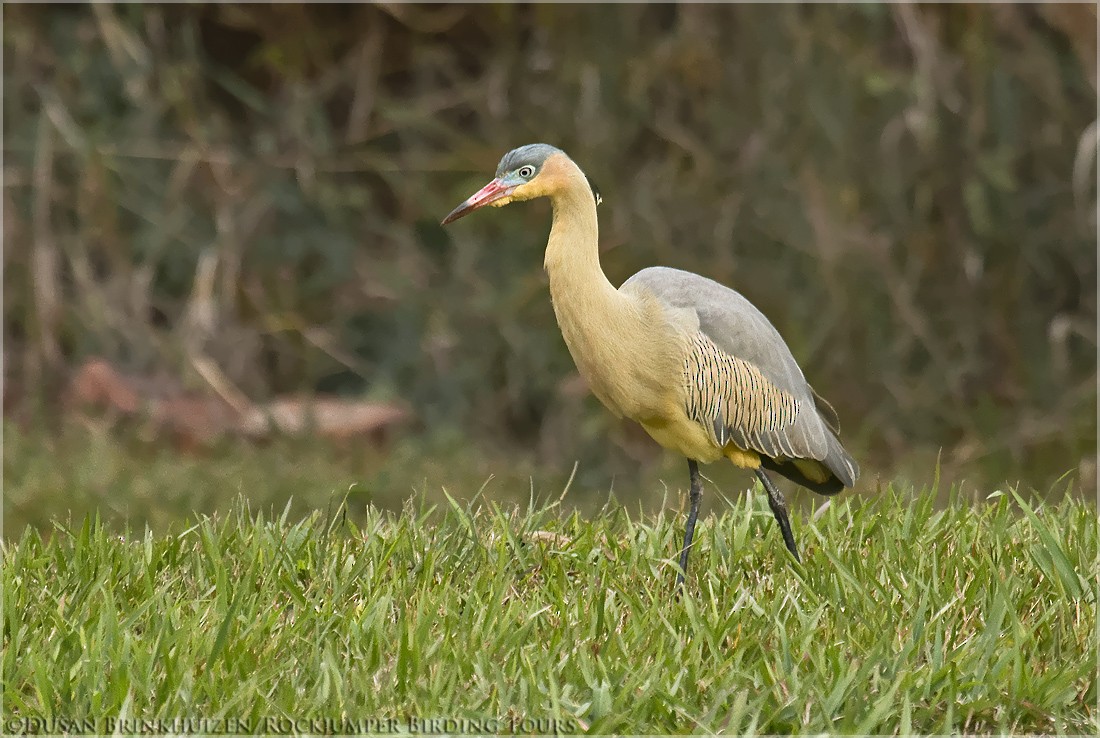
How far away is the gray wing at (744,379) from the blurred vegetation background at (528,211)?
2.52 meters

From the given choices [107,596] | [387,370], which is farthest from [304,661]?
[387,370]

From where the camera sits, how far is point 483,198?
151 inches

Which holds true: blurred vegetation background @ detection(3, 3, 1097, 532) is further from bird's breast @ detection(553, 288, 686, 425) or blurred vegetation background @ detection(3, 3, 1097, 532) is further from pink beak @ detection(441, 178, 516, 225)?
pink beak @ detection(441, 178, 516, 225)

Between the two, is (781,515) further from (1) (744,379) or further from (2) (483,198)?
(2) (483,198)

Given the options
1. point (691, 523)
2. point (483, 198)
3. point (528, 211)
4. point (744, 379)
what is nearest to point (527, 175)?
point (483, 198)

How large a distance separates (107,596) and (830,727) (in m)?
1.65

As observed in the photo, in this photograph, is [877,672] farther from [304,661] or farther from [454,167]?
[454,167]

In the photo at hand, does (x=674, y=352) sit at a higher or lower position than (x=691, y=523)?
higher

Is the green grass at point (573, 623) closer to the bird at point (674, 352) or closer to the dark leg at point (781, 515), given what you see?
the dark leg at point (781, 515)

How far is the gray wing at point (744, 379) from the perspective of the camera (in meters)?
4.04

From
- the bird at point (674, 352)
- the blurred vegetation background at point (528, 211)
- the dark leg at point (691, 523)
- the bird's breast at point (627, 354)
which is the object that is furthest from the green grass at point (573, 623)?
the blurred vegetation background at point (528, 211)

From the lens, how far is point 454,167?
7.82 meters

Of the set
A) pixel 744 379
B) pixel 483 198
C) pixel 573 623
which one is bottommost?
pixel 573 623

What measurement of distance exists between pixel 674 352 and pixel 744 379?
0.26m
